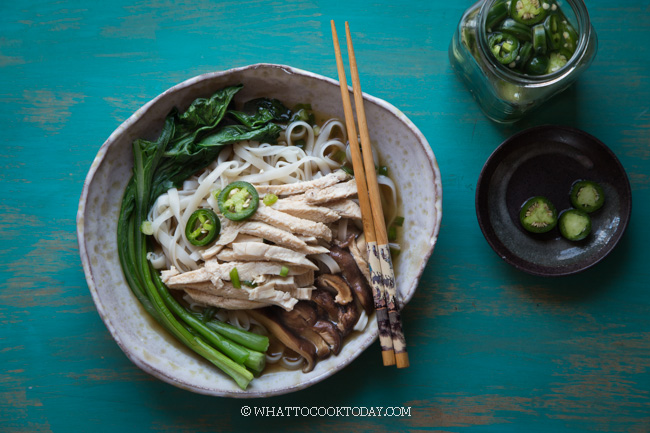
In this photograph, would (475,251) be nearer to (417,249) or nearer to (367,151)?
(417,249)

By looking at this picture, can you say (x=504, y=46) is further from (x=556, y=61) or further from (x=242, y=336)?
(x=242, y=336)

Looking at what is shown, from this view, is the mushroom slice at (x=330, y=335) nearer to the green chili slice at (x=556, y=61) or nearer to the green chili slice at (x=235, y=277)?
the green chili slice at (x=235, y=277)

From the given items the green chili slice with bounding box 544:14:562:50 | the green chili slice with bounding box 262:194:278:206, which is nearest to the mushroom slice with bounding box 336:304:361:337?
the green chili slice with bounding box 262:194:278:206

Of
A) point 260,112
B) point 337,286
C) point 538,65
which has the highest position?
point 538,65

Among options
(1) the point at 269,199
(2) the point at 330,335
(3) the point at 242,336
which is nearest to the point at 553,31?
(1) the point at 269,199

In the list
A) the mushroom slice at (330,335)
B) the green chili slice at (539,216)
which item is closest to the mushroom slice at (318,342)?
the mushroom slice at (330,335)

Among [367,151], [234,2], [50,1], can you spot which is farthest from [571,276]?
[50,1]

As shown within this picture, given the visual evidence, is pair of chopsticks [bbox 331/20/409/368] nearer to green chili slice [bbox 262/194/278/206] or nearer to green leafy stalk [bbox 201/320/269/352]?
green chili slice [bbox 262/194/278/206]
